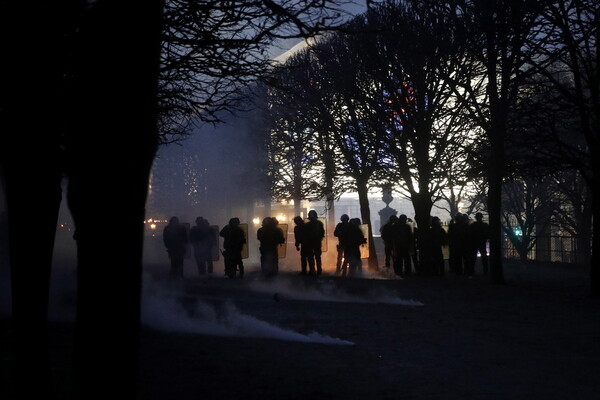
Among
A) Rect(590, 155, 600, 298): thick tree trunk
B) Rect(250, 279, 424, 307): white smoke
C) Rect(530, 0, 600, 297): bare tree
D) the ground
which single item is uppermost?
Rect(530, 0, 600, 297): bare tree

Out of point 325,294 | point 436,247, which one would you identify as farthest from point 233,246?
point 325,294

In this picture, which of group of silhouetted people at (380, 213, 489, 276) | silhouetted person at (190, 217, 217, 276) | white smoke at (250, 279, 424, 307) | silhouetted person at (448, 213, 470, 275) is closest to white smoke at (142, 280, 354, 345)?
A: white smoke at (250, 279, 424, 307)

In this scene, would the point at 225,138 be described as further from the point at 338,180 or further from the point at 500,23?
the point at 500,23

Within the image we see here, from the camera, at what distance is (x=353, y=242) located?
26922 mm

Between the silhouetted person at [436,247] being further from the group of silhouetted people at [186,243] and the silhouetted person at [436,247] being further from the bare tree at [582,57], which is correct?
the bare tree at [582,57]

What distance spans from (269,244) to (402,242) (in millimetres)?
3850

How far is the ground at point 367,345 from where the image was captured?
805cm

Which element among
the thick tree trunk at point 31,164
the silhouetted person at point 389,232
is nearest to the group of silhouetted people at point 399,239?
the silhouetted person at point 389,232

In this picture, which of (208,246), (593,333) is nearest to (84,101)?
(593,333)

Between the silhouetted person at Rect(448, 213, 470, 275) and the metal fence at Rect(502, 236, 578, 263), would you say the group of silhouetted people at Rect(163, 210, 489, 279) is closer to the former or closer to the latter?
the silhouetted person at Rect(448, 213, 470, 275)

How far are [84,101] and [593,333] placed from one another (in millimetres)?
8926

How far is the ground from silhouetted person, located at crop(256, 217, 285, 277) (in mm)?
6888

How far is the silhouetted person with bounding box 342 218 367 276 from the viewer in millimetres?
26766

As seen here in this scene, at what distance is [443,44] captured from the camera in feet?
73.9
